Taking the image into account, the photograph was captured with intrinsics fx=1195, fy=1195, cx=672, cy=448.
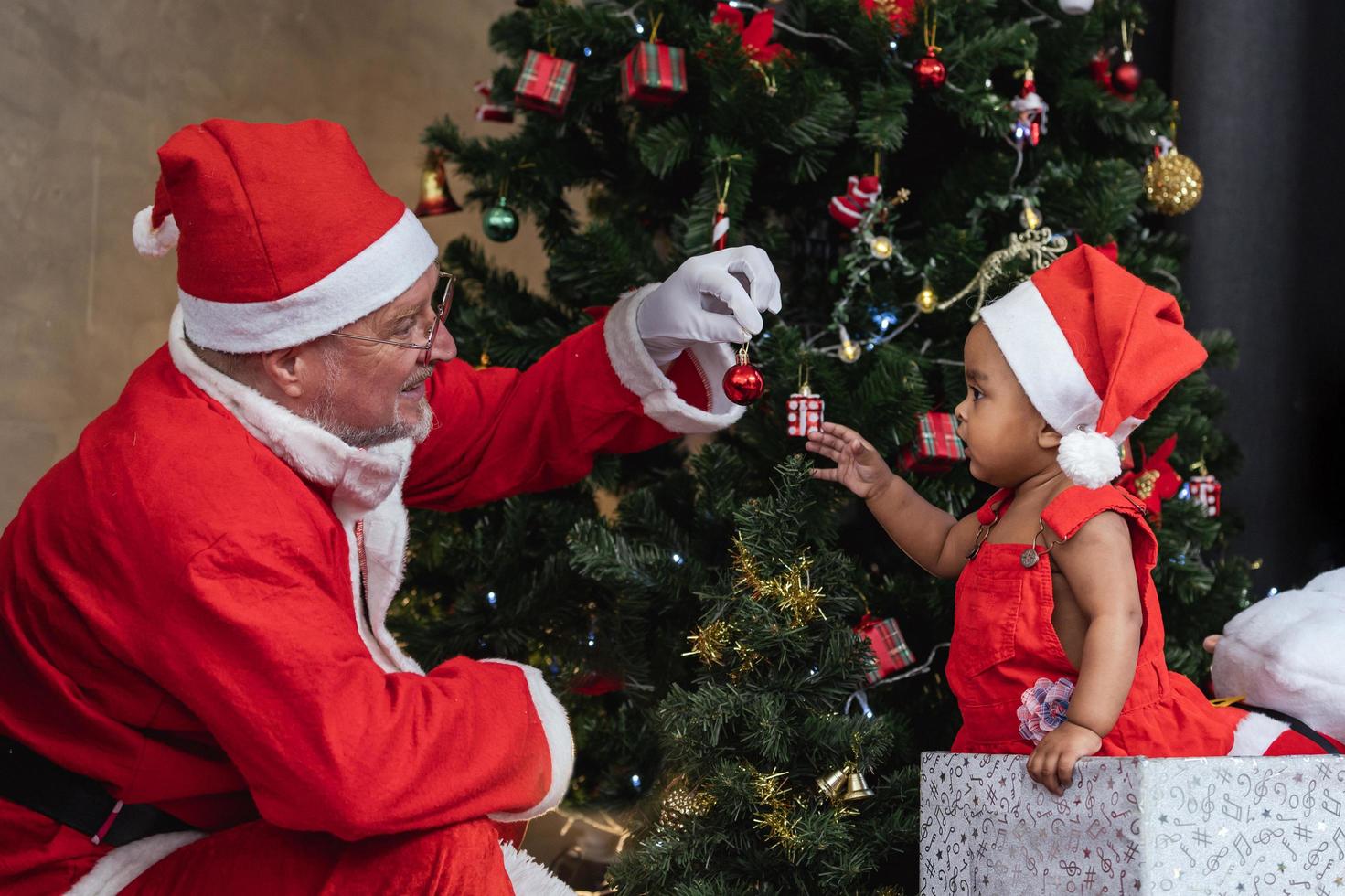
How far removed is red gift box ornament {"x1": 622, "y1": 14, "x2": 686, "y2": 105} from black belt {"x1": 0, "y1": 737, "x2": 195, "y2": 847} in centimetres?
111

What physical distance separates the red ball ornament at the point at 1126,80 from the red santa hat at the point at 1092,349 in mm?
698

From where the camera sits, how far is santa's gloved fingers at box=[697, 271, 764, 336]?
128 cm

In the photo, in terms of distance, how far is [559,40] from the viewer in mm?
1841

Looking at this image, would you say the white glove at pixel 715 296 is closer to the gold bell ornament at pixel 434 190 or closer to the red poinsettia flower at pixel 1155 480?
the red poinsettia flower at pixel 1155 480

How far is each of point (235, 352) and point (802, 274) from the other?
3.45 feet

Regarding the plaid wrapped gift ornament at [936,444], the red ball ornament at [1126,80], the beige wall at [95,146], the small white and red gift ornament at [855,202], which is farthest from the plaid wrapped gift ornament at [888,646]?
the beige wall at [95,146]

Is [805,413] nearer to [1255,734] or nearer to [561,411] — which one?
[561,411]

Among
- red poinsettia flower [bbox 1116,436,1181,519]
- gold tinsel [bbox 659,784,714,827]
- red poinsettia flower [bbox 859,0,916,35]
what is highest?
red poinsettia flower [bbox 859,0,916,35]

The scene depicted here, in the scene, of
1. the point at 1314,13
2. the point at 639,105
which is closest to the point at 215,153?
the point at 639,105

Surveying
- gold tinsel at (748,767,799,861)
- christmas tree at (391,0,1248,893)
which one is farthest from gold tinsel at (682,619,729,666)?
gold tinsel at (748,767,799,861)

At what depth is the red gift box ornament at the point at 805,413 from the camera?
4.96 feet

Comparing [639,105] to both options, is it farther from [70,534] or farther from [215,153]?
[70,534]

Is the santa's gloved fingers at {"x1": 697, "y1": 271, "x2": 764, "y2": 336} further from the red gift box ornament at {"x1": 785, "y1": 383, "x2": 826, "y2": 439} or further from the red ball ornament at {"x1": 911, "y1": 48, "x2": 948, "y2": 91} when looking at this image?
the red ball ornament at {"x1": 911, "y1": 48, "x2": 948, "y2": 91}

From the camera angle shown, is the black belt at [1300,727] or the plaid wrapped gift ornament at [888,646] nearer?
the black belt at [1300,727]
